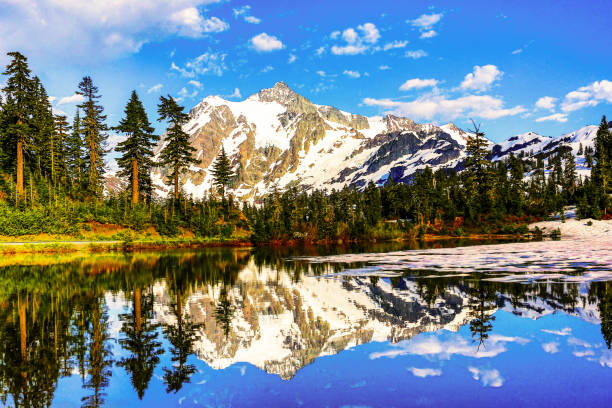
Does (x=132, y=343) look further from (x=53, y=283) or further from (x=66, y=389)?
(x=53, y=283)

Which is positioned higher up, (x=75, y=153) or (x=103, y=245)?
(x=75, y=153)

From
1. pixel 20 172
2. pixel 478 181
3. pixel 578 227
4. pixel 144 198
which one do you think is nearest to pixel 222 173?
pixel 144 198

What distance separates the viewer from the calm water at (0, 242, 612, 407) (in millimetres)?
8492

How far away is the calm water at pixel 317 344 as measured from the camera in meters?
8.49

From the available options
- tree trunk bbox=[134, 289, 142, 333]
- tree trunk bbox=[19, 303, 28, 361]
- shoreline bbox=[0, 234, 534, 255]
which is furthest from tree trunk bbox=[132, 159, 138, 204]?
tree trunk bbox=[19, 303, 28, 361]

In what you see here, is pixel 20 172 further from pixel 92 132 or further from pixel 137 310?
pixel 137 310

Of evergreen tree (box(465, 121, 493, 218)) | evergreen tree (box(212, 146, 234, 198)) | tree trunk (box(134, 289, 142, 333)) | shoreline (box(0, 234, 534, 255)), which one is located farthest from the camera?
evergreen tree (box(465, 121, 493, 218))

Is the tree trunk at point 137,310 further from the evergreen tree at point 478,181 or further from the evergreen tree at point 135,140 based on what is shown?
the evergreen tree at point 478,181

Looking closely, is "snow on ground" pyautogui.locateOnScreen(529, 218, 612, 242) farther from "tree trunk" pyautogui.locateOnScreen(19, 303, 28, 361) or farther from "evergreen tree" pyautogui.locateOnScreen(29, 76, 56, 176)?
"evergreen tree" pyautogui.locateOnScreen(29, 76, 56, 176)

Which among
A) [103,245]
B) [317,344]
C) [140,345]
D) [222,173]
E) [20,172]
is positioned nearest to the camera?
[317,344]

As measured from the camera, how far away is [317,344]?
12.0m

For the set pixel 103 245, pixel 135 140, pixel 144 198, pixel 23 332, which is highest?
pixel 135 140

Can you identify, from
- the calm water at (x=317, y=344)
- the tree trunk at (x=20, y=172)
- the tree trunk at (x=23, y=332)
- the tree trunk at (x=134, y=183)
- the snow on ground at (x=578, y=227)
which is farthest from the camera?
the snow on ground at (x=578, y=227)

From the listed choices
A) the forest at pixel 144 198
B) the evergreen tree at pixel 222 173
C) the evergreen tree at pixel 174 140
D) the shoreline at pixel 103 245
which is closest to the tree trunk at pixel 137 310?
the shoreline at pixel 103 245
